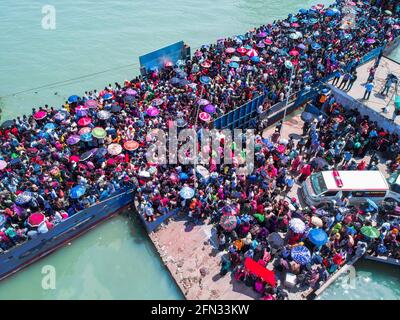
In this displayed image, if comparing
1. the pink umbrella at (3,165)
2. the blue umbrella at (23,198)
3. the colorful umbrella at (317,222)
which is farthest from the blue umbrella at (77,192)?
the colorful umbrella at (317,222)

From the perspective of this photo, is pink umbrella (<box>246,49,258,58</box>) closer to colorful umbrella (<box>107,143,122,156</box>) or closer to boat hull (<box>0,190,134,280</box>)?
colorful umbrella (<box>107,143,122,156</box>)

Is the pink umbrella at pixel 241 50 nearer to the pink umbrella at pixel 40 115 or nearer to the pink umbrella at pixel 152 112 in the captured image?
the pink umbrella at pixel 152 112

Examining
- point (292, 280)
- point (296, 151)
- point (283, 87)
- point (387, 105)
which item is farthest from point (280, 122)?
point (292, 280)

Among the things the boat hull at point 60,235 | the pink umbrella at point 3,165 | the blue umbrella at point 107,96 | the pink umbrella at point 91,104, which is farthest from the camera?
the blue umbrella at point 107,96

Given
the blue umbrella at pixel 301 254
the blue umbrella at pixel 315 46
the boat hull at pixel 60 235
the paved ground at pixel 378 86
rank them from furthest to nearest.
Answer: the blue umbrella at pixel 315 46 → the paved ground at pixel 378 86 → the boat hull at pixel 60 235 → the blue umbrella at pixel 301 254

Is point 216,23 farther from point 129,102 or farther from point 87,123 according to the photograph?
point 87,123

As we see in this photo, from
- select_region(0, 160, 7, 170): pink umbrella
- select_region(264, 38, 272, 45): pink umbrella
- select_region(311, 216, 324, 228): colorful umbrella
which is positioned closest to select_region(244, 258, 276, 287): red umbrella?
select_region(311, 216, 324, 228): colorful umbrella
